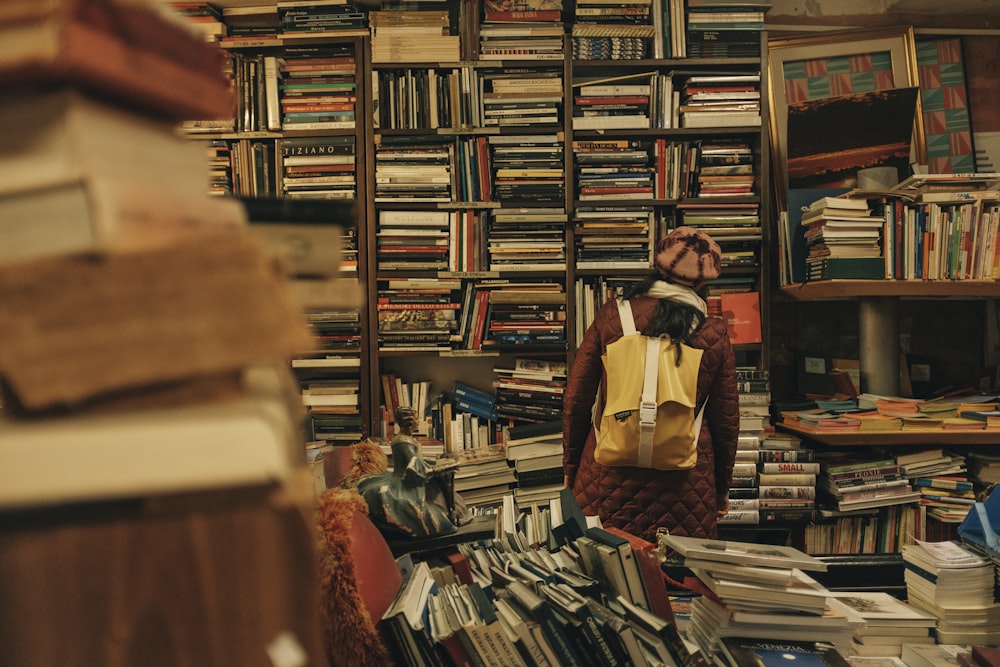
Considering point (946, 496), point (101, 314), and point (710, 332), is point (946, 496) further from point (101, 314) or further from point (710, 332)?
point (101, 314)

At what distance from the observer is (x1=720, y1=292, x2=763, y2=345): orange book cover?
302 centimetres

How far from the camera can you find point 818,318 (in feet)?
11.0

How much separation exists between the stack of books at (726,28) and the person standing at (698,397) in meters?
1.38

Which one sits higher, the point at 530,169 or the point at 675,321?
the point at 530,169

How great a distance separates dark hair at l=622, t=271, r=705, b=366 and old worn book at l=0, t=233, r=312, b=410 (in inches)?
70.5

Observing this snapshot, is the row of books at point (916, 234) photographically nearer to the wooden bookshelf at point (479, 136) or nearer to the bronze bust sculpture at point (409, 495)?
the wooden bookshelf at point (479, 136)

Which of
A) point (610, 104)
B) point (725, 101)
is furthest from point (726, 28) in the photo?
point (610, 104)

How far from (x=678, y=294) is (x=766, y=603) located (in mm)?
1079

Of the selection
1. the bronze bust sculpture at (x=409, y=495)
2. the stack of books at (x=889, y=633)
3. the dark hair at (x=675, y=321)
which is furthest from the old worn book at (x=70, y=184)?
the dark hair at (x=675, y=321)

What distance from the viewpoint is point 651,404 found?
198 cm

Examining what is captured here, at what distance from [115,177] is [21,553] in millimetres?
213

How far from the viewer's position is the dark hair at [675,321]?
6.61 feet

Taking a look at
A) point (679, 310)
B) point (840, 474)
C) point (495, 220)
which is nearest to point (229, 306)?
point (679, 310)

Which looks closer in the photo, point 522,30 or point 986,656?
point 986,656
